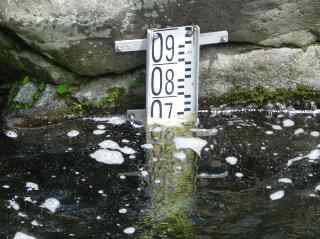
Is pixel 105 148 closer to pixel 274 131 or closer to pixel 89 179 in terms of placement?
pixel 89 179

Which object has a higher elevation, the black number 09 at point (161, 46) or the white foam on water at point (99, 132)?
the black number 09 at point (161, 46)

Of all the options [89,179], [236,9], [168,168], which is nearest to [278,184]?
[168,168]

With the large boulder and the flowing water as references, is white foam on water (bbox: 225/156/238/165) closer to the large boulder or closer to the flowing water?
the flowing water

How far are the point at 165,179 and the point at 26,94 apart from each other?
1.24m

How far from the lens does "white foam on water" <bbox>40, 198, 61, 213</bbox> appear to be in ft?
9.03

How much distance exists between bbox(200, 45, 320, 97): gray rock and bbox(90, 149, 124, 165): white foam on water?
81 cm

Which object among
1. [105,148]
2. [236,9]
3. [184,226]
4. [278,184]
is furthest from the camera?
[236,9]

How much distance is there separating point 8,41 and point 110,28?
0.64 metres

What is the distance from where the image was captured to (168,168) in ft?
10.1

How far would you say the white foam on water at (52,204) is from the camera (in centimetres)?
275

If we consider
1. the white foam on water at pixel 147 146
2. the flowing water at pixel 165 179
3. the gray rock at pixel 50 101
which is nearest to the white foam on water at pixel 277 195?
the flowing water at pixel 165 179

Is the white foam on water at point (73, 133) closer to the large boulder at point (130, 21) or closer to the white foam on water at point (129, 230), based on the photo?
the large boulder at point (130, 21)

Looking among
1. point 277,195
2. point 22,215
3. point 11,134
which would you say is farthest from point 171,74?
point 22,215

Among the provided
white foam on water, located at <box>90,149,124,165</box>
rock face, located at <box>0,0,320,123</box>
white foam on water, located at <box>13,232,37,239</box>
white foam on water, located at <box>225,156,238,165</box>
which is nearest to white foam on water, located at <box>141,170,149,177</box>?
white foam on water, located at <box>90,149,124,165</box>
